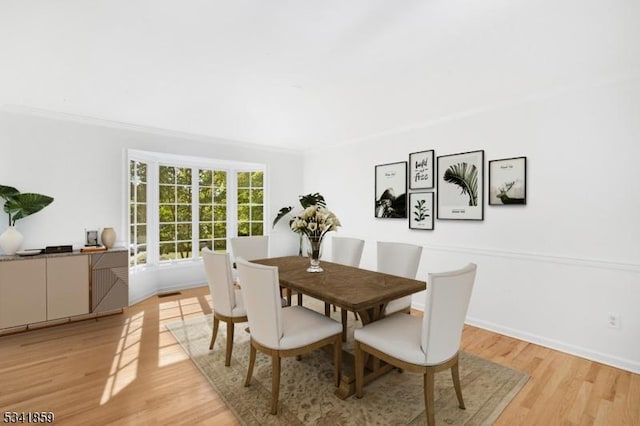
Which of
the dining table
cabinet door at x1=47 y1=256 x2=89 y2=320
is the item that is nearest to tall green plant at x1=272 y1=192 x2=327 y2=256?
the dining table

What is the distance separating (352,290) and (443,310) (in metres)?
0.67

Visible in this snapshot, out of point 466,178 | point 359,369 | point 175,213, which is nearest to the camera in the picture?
point 359,369

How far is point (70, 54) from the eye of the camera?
2.29 metres

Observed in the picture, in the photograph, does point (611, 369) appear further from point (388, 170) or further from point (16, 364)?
point (16, 364)

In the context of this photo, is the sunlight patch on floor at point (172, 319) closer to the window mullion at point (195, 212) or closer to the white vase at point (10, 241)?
the window mullion at point (195, 212)

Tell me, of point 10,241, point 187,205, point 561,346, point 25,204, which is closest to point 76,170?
point 25,204

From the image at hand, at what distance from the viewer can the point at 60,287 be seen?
3424 millimetres

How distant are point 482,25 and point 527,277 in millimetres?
2471

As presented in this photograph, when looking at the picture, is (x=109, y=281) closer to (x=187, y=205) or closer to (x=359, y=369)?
(x=187, y=205)

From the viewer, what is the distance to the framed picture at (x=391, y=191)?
4.25 m

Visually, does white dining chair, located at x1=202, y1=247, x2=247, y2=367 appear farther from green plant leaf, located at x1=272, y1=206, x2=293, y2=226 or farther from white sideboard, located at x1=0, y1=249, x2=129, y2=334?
green plant leaf, located at x1=272, y1=206, x2=293, y2=226

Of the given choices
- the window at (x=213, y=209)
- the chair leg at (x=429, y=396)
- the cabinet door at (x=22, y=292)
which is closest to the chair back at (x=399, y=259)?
the chair leg at (x=429, y=396)

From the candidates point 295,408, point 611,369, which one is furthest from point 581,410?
point 295,408

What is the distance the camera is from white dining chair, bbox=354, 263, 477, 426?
180 centimetres
